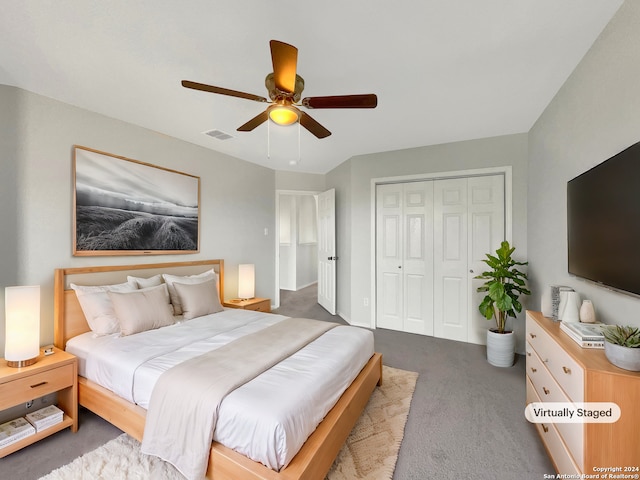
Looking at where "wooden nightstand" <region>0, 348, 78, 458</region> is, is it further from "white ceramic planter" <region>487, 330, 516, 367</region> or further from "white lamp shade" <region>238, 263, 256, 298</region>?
"white ceramic planter" <region>487, 330, 516, 367</region>

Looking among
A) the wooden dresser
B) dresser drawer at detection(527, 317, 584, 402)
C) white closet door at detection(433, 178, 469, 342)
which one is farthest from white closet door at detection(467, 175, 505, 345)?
the wooden dresser

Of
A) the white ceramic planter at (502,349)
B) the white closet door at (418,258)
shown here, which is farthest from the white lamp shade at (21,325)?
the white ceramic planter at (502,349)

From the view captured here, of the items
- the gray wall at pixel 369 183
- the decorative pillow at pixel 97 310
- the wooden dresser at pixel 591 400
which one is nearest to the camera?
the wooden dresser at pixel 591 400

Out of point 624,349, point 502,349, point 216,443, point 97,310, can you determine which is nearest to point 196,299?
point 97,310

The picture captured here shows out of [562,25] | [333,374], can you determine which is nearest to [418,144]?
[562,25]

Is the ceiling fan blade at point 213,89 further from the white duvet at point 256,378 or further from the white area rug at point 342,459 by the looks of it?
the white area rug at point 342,459

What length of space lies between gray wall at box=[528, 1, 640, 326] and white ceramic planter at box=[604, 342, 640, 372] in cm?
41

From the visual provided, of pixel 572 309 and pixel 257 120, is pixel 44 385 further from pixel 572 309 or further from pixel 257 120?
pixel 572 309

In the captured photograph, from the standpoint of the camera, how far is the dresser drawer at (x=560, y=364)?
130cm

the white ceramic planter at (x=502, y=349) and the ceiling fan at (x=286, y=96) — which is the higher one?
the ceiling fan at (x=286, y=96)

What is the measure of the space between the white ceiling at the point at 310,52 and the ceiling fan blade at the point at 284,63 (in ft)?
1.05

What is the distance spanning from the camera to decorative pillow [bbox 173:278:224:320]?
2.88m

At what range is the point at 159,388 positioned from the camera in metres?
1.63

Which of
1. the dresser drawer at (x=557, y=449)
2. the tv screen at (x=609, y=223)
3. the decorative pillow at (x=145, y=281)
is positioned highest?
the tv screen at (x=609, y=223)
